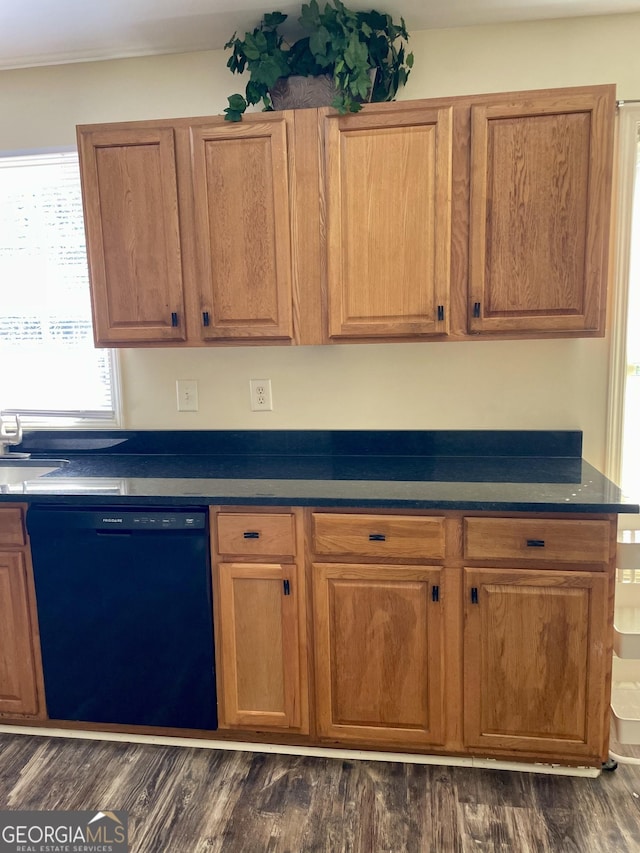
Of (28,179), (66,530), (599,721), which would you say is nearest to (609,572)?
(599,721)

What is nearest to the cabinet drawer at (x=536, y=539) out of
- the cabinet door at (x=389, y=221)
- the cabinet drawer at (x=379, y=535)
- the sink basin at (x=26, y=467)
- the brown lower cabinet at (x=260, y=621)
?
the cabinet drawer at (x=379, y=535)

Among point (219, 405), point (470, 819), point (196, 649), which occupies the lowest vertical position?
point (470, 819)

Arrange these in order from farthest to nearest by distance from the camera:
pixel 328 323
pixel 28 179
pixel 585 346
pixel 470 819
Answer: pixel 28 179 → pixel 585 346 → pixel 328 323 → pixel 470 819

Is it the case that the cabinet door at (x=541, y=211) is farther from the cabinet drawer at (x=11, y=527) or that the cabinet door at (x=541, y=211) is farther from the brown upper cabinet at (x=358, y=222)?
the cabinet drawer at (x=11, y=527)

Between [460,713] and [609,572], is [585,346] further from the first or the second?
[460,713]

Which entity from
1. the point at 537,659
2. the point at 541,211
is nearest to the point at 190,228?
the point at 541,211

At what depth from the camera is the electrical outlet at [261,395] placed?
252cm

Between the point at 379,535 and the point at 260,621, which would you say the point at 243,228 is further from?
the point at 260,621

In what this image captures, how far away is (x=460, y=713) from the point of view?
1.98 meters

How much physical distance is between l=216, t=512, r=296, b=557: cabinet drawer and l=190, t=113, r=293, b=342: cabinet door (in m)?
0.63

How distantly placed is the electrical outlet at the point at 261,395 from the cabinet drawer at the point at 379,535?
2.33 feet

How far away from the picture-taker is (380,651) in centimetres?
198

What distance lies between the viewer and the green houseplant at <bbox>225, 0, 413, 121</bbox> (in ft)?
6.54

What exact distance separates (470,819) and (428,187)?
1927 millimetres
